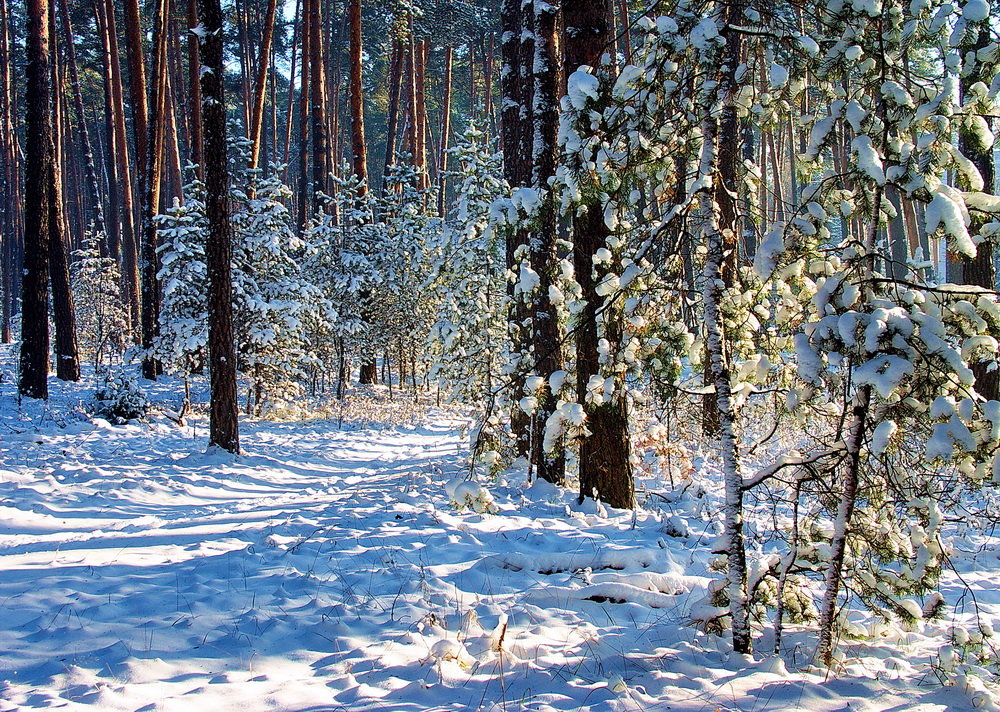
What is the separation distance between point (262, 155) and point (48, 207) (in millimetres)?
35065

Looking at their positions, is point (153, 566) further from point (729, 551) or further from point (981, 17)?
point (981, 17)

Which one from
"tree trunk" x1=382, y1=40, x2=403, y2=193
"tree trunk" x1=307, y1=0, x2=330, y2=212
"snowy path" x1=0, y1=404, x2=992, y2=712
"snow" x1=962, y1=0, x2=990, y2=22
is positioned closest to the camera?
"snow" x1=962, y1=0, x2=990, y2=22

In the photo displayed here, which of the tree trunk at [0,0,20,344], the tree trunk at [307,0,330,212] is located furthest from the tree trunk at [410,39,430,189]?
the tree trunk at [0,0,20,344]

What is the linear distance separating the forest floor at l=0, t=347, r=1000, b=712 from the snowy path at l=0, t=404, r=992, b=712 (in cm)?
2

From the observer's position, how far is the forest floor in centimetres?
301

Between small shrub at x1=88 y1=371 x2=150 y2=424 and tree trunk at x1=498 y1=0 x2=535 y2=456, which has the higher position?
tree trunk at x1=498 y1=0 x2=535 y2=456

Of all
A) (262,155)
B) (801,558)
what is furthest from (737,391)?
Result: (262,155)

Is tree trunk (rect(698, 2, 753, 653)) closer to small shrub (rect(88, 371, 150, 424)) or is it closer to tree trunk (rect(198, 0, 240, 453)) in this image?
tree trunk (rect(198, 0, 240, 453))

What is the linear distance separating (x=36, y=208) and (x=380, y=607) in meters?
11.6

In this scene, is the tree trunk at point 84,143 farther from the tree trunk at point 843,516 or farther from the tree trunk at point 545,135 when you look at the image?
the tree trunk at point 843,516

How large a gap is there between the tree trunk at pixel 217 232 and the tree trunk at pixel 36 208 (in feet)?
17.3

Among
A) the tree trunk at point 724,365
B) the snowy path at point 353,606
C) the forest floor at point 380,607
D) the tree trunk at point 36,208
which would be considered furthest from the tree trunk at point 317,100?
the tree trunk at point 724,365

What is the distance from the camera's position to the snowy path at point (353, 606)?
3.00 meters

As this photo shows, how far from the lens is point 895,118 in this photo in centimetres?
296
